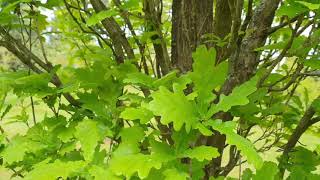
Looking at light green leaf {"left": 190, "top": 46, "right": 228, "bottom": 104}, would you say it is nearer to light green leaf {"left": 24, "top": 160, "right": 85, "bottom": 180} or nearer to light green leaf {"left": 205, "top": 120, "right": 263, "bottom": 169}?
light green leaf {"left": 205, "top": 120, "right": 263, "bottom": 169}

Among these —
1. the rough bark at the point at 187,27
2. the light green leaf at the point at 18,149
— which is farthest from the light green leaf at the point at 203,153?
the rough bark at the point at 187,27

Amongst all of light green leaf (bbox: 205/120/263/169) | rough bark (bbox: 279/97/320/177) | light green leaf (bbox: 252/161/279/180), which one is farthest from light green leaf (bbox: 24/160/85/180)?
rough bark (bbox: 279/97/320/177)

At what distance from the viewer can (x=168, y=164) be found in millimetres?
1205

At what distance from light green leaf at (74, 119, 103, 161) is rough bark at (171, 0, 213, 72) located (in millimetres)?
682

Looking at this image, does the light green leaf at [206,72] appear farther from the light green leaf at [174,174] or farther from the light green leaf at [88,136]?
the light green leaf at [88,136]

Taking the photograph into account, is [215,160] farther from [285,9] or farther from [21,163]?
[285,9]

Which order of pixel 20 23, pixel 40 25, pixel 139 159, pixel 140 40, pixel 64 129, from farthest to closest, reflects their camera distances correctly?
pixel 40 25, pixel 140 40, pixel 20 23, pixel 64 129, pixel 139 159

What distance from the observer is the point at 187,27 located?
6.20 feet

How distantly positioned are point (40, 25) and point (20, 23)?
331 millimetres

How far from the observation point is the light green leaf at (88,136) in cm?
127

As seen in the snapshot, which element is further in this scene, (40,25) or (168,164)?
(40,25)

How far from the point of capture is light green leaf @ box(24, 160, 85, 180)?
3.89 feet

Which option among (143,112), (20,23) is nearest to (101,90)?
(143,112)

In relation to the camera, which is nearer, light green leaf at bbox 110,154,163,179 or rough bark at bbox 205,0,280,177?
light green leaf at bbox 110,154,163,179
